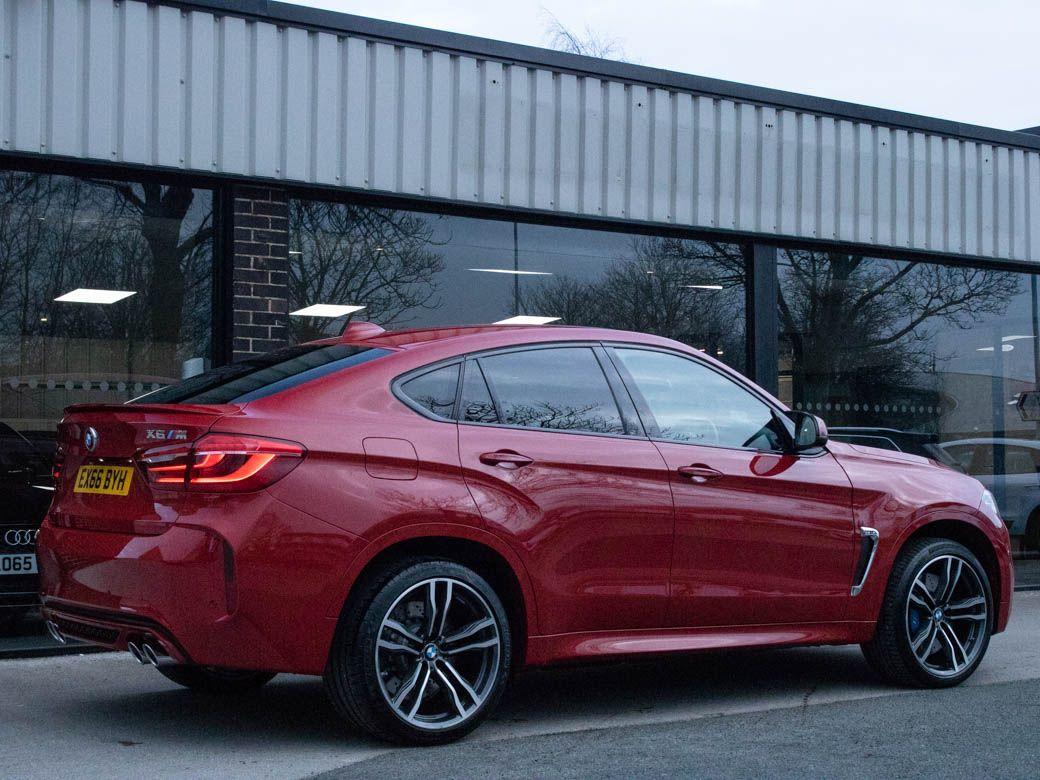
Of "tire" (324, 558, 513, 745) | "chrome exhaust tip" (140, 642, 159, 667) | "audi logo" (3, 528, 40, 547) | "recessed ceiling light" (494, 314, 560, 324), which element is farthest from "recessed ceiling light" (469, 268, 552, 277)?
"chrome exhaust tip" (140, 642, 159, 667)

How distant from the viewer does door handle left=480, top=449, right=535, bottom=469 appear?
5.38 m

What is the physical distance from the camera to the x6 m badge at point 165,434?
4.95 m

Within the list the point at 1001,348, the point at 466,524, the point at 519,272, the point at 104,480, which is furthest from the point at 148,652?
the point at 1001,348

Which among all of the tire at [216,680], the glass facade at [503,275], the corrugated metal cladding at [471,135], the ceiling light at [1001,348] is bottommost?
the tire at [216,680]

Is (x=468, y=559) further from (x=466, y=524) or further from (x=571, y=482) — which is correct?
(x=571, y=482)

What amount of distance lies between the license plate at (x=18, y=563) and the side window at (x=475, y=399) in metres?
3.72

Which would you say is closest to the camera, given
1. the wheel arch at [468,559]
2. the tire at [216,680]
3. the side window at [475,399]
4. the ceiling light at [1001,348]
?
the wheel arch at [468,559]

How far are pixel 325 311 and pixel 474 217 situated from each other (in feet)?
4.53

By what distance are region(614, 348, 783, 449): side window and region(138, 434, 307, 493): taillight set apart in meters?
1.77

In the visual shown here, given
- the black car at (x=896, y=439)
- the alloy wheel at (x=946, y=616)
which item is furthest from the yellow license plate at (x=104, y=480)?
the black car at (x=896, y=439)

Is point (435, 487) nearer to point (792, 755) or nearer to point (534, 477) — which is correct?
point (534, 477)

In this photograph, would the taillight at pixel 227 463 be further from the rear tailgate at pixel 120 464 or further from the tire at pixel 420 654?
the tire at pixel 420 654

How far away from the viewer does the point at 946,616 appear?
679cm

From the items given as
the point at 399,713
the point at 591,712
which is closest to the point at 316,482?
the point at 399,713
